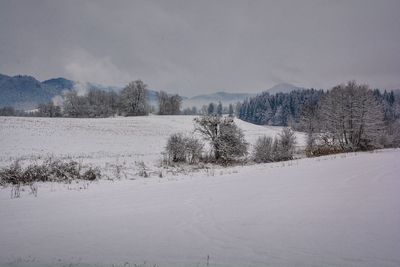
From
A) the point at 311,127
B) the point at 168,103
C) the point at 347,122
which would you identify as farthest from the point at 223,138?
the point at 168,103

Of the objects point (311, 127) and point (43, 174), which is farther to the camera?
point (311, 127)

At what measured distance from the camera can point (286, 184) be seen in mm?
12672

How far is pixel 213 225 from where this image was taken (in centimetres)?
717

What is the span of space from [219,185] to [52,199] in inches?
282

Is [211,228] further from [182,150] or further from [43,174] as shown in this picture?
[182,150]

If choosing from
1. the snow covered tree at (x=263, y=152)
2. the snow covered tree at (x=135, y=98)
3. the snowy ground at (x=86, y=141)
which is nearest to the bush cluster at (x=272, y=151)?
the snow covered tree at (x=263, y=152)

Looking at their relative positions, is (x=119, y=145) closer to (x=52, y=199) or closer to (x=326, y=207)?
(x=52, y=199)

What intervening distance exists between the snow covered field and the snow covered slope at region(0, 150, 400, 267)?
22mm

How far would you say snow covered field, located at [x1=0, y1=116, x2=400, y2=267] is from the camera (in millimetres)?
5305

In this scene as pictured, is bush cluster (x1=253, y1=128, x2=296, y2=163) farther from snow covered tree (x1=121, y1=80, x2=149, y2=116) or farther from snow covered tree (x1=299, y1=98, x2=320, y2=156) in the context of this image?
snow covered tree (x1=121, y1=80, x2=149, y2=116)

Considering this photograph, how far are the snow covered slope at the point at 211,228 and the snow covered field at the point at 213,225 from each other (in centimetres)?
2

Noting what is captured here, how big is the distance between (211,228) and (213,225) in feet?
0.74

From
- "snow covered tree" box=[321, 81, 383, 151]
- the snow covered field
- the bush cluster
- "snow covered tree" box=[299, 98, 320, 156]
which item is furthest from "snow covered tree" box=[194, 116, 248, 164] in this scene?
the snow covered field

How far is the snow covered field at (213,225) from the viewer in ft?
17.4
